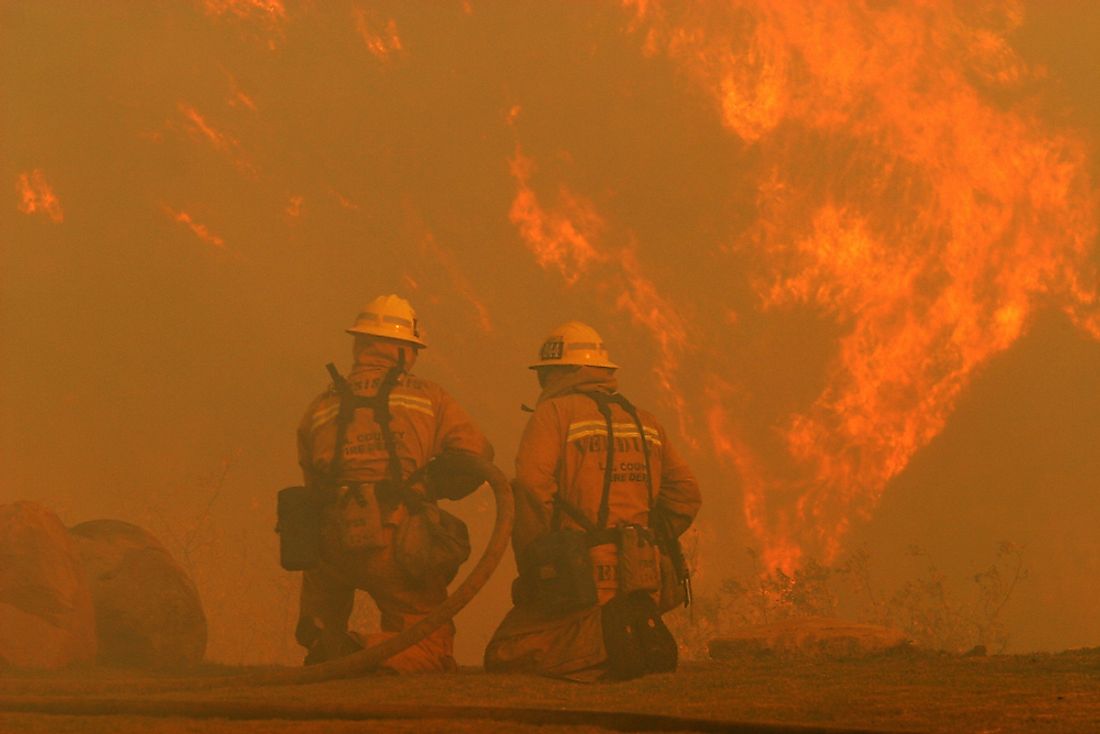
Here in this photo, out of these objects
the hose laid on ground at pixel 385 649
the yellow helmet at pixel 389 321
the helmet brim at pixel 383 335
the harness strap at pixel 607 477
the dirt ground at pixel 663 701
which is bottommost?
the dirt ground at pixel 663 701

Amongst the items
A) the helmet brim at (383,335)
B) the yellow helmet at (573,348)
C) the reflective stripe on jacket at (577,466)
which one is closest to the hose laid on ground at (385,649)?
the reflective stripe on jacket at (577,466)

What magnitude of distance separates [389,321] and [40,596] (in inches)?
152

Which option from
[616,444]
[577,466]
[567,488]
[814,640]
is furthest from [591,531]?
[814,640]

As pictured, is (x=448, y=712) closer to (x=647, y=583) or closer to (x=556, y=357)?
(x=647, y=583)

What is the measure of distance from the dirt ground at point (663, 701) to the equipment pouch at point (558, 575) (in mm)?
681

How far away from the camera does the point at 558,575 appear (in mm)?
8719

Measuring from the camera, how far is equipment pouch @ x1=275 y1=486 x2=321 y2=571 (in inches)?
A: 366

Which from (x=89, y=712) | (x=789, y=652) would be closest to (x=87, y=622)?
(x=89, y=712)

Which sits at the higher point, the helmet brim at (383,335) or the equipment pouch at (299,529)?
the helmet brim at (383,335)

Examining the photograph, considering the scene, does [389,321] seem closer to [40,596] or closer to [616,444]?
[616,444]

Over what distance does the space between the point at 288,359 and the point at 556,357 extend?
363 feet

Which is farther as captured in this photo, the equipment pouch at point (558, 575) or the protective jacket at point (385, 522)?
the protective jacket at point (385, 522)

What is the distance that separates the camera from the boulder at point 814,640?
9156mm

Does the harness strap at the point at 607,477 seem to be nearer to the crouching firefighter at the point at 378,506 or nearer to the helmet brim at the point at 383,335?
the crouching firefighter at the point at 378,506
